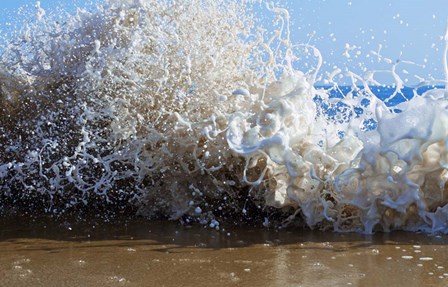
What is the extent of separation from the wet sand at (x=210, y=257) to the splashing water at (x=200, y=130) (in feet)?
0.83

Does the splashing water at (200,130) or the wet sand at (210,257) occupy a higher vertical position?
the splashing water at (200,130)

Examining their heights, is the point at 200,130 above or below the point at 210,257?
above

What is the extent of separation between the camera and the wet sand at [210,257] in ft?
7.76

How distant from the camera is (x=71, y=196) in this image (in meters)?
3.91

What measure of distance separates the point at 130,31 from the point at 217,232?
63.4 inches

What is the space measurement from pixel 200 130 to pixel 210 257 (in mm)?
1163

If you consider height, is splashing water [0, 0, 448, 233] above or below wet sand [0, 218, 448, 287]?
above

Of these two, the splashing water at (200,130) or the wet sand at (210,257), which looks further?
the splashing water at (200,130)

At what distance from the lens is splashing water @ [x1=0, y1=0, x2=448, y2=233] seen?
3277mm

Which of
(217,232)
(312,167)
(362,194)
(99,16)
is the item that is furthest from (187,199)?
(99,16)

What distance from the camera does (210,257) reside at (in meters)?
2.70

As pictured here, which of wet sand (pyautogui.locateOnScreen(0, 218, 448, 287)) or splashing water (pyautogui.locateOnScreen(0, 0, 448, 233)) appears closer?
wet sand (pyautogui.locateOnScreen(0, 218, 448, 287))

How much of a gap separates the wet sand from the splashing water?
253 millimetres

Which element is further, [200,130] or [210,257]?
[200,130]
